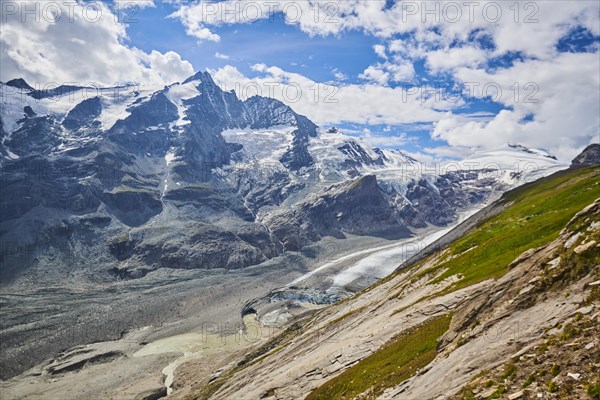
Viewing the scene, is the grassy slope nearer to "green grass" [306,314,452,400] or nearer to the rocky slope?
"green grass" [306,314,452,400]

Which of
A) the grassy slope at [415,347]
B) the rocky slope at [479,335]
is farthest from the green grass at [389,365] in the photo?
the rocky slope at [479,335]

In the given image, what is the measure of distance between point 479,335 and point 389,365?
1035 cm

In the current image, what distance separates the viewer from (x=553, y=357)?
61.1 feet

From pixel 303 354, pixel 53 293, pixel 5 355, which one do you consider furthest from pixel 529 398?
pixel 53 293

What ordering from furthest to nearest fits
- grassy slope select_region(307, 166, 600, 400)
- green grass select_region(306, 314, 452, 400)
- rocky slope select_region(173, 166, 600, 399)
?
1. grassy slope select_region(307, 166, 600, 400)
2. green grass select_region(306, 314, 452, 400)
3. rocky slope select_region(173, 166, 600, 399)

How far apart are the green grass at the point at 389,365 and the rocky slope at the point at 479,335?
13cm

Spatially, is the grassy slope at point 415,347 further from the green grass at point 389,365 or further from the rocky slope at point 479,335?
the rocky slope at point 479,335

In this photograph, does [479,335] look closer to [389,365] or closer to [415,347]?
[415,347]

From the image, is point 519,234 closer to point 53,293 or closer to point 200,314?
point 200,314

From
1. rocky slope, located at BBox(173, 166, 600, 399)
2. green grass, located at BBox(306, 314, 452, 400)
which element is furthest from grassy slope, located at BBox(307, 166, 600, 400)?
rocky slope, located at BBox(173, 166, 600, 399)

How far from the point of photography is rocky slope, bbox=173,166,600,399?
771 inches

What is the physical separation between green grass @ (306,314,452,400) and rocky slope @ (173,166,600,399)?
0.13 metres

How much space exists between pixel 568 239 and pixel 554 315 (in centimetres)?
846

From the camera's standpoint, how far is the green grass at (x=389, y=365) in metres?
30.8
